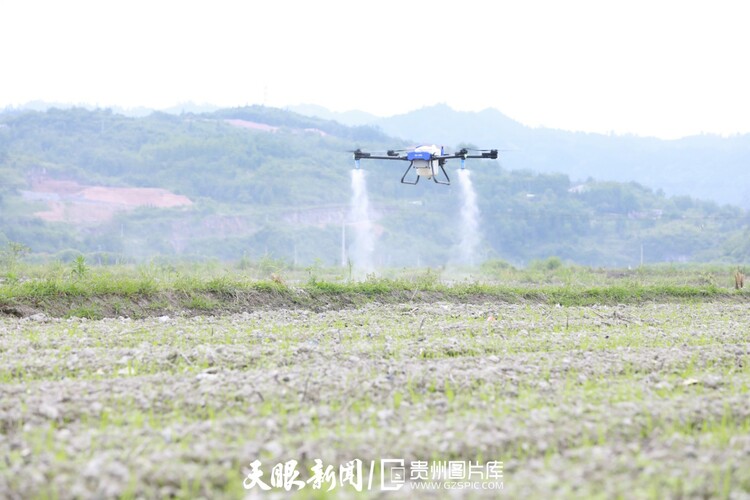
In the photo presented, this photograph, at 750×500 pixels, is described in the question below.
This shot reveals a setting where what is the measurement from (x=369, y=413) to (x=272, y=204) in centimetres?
8476

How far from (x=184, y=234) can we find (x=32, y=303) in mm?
63810

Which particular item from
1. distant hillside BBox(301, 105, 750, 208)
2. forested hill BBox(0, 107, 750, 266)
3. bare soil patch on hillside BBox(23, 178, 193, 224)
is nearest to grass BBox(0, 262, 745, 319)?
forested hill BBox(0, 107, 750, 266)

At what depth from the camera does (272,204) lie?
91.7 metres

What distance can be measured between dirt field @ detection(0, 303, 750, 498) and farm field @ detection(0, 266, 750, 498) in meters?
0.02

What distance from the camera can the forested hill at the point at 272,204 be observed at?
253 ft

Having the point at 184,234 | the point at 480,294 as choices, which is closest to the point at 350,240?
the point at 184,234

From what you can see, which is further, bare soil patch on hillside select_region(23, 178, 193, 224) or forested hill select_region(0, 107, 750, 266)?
forested hill select_region(0, 107, 750, 266)

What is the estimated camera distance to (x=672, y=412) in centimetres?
772

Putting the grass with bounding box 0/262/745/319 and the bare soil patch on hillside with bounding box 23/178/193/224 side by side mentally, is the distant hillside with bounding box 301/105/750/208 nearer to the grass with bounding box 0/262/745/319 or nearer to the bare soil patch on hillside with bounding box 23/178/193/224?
the bare soil patch on hillside with bounding box 23/178/193/224

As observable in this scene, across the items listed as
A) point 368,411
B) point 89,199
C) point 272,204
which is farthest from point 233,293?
point 272,204

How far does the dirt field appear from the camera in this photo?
6004 millimetres

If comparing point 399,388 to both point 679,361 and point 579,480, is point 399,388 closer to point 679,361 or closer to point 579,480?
point 579,480

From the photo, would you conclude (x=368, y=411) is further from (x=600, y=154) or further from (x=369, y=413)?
(x=600, y=154)

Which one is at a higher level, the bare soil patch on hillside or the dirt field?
the dirt field
